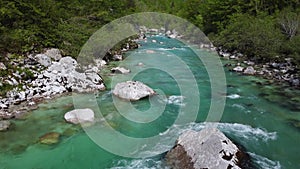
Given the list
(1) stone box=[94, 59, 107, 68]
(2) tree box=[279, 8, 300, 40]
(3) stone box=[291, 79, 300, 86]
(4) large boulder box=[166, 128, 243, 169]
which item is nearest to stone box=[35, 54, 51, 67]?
(1) stone box=[94, 59, 107, 68]

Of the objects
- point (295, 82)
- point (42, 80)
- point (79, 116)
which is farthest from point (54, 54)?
point (295, 82)

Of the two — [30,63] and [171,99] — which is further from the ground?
[30,63]

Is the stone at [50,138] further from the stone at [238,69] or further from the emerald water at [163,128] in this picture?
the stone at [238,69]

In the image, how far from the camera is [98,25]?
2167cm

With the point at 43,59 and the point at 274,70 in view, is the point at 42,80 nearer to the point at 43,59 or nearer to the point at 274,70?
the point at 43,59

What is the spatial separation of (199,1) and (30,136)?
123 ft

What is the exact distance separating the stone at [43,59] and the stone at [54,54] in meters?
0.72

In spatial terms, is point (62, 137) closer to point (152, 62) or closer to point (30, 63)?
point (30, 63)

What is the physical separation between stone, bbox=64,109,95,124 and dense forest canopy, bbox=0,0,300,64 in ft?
17.7

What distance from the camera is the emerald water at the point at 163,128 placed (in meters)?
7.07

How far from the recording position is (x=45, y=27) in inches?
595

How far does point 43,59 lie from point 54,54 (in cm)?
135

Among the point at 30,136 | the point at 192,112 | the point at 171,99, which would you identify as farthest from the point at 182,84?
the point at 30,136

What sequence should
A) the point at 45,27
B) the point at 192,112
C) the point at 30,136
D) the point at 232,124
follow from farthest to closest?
the point at 45,27
the point at 192,112
the point at 232,124
the point at 30,136
